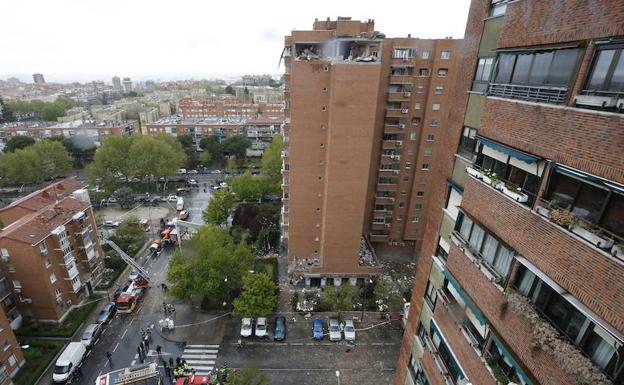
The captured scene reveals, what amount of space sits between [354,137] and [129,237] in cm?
3480

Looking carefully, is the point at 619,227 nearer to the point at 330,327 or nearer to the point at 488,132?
the point at 488,132

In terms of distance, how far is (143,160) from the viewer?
6369 cm

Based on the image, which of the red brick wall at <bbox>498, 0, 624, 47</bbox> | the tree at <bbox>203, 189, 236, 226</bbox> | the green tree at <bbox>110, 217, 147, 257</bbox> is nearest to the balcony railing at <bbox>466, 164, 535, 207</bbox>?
the red brick wall at <bbox>498, 0, 624, 47</bbox>

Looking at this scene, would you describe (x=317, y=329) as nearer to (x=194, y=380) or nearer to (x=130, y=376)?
(x=194, y=380)

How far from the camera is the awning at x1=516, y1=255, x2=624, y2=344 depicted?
5754 millimetres

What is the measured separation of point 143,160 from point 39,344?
1639 inches

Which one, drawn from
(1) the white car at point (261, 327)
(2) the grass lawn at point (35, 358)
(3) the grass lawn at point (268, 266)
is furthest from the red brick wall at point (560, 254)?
(2) the grass lawn at point (35, 358)

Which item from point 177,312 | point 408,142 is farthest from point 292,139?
point 177,312

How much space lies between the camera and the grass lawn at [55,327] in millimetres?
29688

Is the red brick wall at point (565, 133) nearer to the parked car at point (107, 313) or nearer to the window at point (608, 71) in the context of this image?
the window at point (608, 71)

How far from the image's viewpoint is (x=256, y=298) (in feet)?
98.3

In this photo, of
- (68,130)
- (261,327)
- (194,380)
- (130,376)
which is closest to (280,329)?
(261,327)

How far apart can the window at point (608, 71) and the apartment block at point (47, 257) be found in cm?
3789

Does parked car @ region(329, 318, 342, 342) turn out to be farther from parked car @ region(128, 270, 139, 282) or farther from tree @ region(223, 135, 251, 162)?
tree @ region(223, 135, 251, 162)
